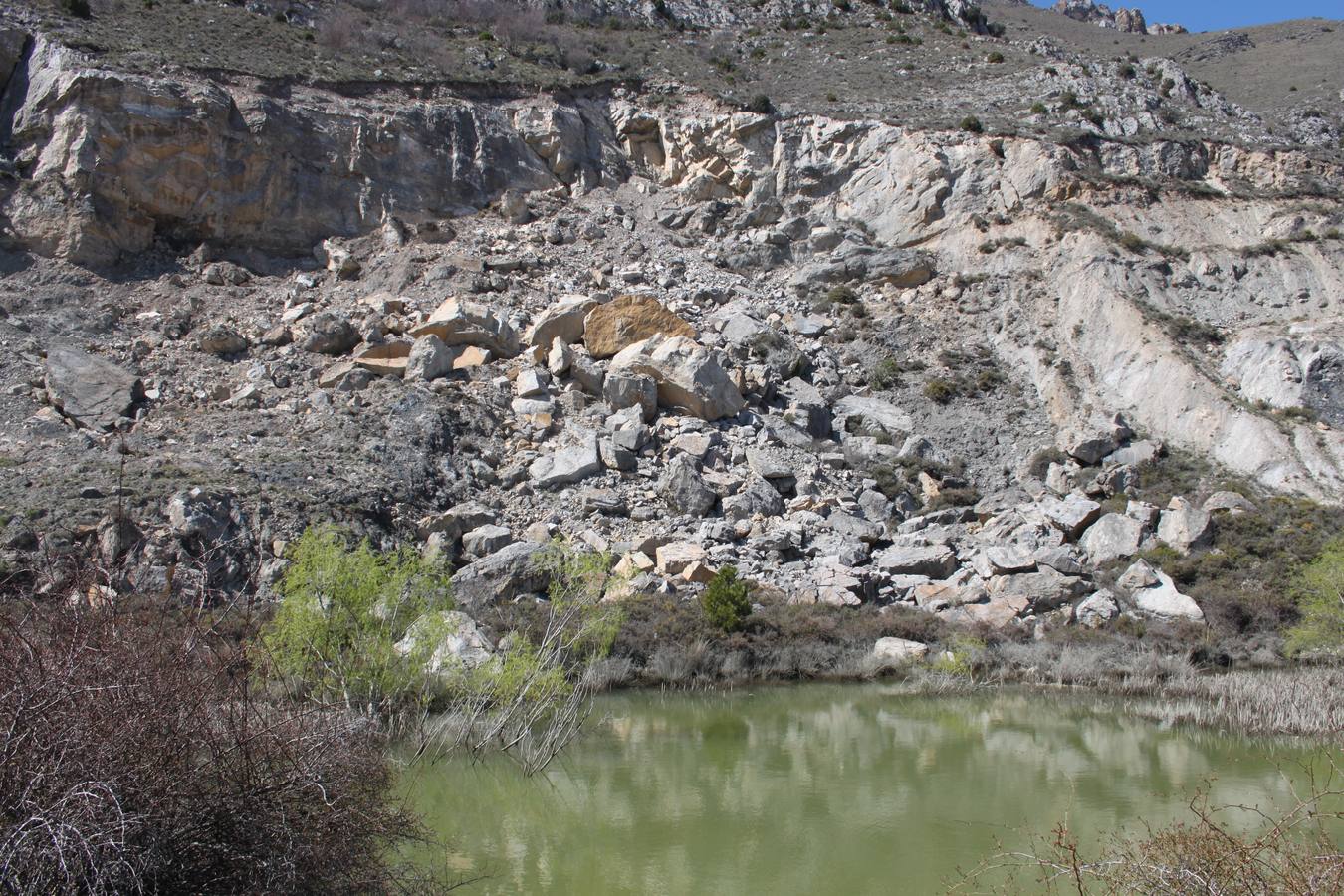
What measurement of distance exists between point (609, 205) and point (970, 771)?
90.6ft

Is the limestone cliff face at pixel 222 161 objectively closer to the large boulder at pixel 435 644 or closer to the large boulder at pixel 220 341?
the large boulder at pixel 220 341

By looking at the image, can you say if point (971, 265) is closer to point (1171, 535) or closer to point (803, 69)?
point (1171, 535)

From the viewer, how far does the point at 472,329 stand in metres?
27.3

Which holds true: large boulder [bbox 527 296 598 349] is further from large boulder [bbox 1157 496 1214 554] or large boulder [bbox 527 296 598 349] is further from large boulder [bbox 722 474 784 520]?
large boulder [bbox 1157 496 1214 554]

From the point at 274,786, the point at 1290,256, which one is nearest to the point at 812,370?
the point at 1290,256

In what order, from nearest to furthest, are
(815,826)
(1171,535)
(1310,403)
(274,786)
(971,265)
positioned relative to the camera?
(274,786), (815,826), (1171,535), (1310,403), (971,265)

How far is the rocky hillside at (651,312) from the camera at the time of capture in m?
21.9

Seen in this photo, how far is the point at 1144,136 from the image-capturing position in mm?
34844

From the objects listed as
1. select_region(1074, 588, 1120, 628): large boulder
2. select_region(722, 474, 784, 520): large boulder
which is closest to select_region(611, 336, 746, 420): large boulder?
select_region(722, 474, 784, 520): large boulder

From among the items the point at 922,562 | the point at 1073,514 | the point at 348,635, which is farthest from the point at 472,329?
the point at 1073,514

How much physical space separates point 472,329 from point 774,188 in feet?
50.4

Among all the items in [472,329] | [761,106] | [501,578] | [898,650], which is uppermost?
[761,106]

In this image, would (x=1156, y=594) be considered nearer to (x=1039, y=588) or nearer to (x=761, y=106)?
(x=1039, y=588)

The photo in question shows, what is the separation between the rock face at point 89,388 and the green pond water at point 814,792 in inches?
609
